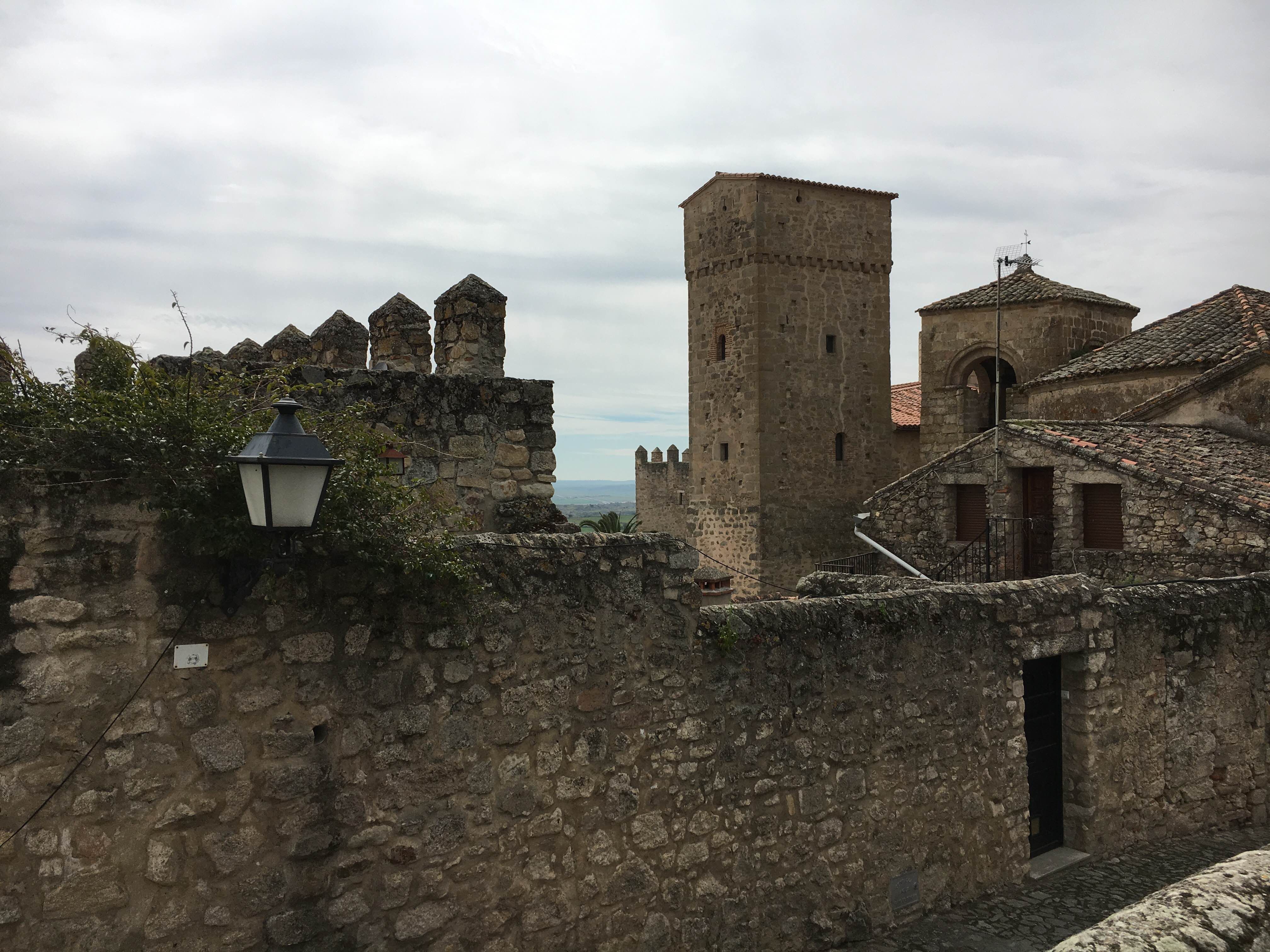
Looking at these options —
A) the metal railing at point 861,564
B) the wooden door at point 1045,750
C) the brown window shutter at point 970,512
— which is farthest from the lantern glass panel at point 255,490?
the metal railing at point 861,564

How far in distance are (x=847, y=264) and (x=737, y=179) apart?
3.78 m

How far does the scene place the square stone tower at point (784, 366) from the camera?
24453mm

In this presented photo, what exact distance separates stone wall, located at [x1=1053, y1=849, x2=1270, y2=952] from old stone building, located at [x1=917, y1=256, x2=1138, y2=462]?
2191 cm

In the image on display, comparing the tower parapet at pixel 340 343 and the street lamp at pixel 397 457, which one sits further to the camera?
the tower parapet at pixel 340 343

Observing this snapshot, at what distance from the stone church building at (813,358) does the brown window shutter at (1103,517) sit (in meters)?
11.6

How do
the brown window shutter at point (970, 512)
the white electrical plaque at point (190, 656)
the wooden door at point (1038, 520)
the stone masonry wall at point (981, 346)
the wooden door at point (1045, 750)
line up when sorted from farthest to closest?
the stone masonry wall at point (981, 346)
the brown window shutter at point (970, 512)
the wooden door at point (1038, 520)
the wooden door at point (1045, 750)
the white electrical plaque at point (190, 656)

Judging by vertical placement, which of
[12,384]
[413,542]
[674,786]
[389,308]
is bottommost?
[674,786]

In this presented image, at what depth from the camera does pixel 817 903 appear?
219 inches

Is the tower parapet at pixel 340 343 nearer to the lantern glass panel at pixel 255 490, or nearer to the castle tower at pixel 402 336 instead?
the castle tower at pixel 402 336

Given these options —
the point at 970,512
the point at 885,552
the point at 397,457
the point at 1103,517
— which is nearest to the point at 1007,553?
the point at 970,512

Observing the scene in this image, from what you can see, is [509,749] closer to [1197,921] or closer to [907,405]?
[1197,921]

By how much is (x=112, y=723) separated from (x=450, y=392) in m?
2.93

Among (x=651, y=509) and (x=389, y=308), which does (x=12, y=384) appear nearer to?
(x=389, y=308)

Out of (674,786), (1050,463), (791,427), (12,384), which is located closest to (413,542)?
(12,384)
